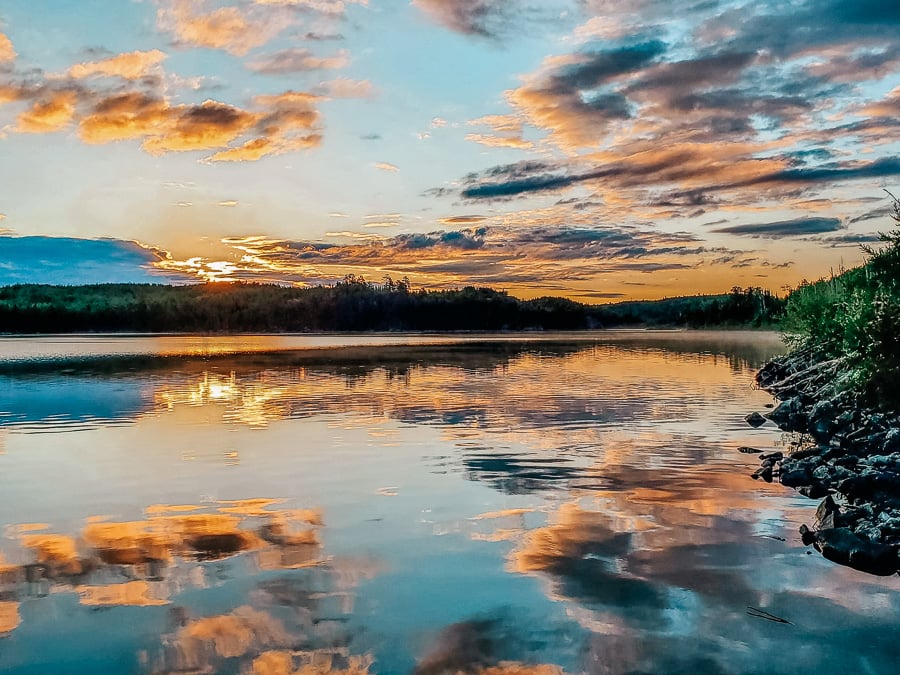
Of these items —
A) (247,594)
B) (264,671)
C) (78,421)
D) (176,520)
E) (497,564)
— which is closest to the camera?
(264,671)

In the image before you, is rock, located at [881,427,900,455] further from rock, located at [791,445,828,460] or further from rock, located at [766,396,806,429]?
rock, located at [766,396,806,429]

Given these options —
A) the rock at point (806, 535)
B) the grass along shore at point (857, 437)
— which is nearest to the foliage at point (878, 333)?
the grass along shore at point (857, 437)

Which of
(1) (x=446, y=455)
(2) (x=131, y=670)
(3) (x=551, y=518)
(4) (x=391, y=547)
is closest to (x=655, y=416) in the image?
(1) (x=446, y=455)

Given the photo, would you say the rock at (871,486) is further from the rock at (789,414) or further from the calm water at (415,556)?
the rock at (789,414)

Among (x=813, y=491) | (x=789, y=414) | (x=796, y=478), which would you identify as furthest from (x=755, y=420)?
(x=813, y=491)

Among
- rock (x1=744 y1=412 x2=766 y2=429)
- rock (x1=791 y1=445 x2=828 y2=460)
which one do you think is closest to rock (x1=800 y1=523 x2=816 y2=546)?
rock (x1=791 y1=445 x2=828 y2=460)

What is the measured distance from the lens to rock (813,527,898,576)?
34.3 feet

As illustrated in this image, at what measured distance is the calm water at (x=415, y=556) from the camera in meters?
8.16

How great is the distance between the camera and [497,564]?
35.9 feet

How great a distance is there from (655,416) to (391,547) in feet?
57.5

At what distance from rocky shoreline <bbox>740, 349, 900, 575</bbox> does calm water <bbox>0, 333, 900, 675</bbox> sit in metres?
0.46

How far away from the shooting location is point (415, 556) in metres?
11.4

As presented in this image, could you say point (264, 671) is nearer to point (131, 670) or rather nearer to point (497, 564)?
point (131, 670)

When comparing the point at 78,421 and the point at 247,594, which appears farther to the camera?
the point at 78,421
